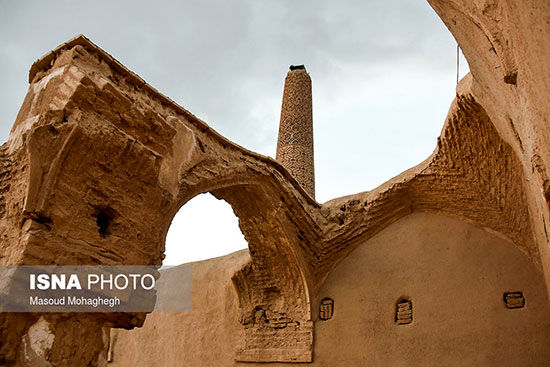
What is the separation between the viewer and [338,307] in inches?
→ 264

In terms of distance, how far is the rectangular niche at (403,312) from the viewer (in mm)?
6168

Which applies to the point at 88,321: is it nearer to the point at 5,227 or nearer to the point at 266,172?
the point at 5,227

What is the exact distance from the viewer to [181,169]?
4539mm

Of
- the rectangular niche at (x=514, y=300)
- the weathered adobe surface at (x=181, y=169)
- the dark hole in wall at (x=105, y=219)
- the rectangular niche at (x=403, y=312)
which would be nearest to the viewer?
the weathered adobe surface at (x=181, y=169)

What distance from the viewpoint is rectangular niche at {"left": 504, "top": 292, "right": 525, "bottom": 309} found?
221 inches

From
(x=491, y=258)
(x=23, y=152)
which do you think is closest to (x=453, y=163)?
(x=491, y=258)

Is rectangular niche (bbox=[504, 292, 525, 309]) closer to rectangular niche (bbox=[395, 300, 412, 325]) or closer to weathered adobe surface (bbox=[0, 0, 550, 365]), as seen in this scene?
weathered adobe surface (bbox=[0, 0, 550, 365])

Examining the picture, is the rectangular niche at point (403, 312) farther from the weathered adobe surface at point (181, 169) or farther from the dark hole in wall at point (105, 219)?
the dark hole in wall at point (105, 219)

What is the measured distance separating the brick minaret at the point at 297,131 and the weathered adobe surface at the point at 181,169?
435 cm

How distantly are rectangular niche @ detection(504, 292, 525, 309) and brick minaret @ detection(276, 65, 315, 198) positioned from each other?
A: 18.6 ft

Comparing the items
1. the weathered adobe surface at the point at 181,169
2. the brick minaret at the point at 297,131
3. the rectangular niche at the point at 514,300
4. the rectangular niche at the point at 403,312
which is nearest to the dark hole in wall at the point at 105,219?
the weathered adobe surface at the point at 181,169

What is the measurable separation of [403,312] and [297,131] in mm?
6241

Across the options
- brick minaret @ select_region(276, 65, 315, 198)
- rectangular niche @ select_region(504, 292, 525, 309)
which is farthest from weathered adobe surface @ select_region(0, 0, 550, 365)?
brick minaret @ select_region(276, 65, 315, 198)

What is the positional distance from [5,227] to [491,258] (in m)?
5.47
